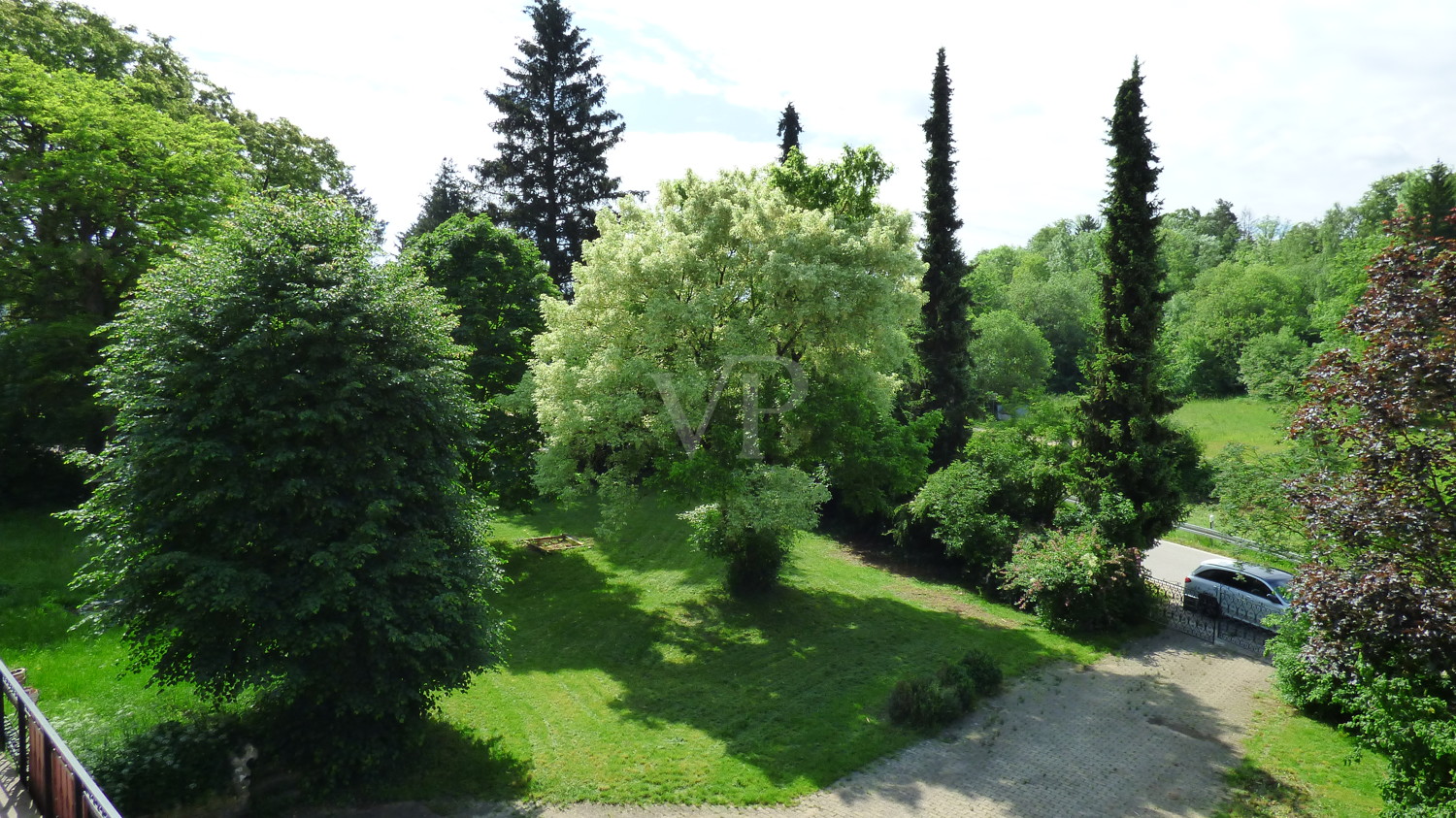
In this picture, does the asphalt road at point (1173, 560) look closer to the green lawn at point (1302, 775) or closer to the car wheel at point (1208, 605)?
the car wheel at point (1208, 605)

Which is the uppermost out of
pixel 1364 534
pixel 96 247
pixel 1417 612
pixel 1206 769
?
pixel 96 247

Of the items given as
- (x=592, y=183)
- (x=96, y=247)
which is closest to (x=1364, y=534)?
(x=96, y=247)

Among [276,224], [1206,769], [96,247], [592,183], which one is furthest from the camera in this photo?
[592,183]

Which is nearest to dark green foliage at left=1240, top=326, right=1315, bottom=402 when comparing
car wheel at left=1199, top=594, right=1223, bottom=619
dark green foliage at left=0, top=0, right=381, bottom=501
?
car wheel at left=1199, top=594, right=1223, bottom=619

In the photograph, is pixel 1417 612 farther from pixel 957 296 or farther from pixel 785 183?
pixel 957 296

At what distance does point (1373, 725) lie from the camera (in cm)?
1083

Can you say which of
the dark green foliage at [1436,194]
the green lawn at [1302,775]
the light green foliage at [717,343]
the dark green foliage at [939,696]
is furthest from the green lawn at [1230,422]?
the dark green foliage at [939,696]

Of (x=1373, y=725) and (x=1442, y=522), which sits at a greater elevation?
(x=1442, y=522)

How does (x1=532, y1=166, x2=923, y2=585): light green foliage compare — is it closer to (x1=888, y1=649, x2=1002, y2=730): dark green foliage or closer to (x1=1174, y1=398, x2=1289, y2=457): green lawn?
(x1=888, y1=649, x2=1002, y2=730): dark green foliage

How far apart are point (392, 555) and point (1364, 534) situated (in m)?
13.5

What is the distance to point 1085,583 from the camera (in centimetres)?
1895

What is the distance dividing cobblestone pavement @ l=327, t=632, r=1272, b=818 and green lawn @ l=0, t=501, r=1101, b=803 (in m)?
0.47

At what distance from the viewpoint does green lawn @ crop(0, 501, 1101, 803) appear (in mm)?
11766

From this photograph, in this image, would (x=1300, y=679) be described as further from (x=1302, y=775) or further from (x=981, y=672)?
(x=981, y=672)
